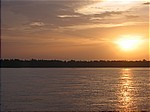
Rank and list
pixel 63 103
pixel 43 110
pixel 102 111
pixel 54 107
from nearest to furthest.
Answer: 1. pixel 102 111
2. pixel 43 110
3. pixel 54 107
4. pixel 63 103

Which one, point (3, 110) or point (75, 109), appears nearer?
point (3, 110)

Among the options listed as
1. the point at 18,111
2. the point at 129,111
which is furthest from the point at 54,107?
the point at 129,111

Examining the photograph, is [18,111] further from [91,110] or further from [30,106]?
[91,110]

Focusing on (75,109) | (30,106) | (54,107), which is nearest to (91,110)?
(75,109)

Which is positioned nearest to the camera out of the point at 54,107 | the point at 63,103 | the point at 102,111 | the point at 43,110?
the point at 102,111

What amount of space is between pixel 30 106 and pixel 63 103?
7.08 meters

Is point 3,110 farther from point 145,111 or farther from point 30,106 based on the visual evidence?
point 145,111

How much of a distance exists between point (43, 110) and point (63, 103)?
28.4 ft

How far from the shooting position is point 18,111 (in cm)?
4266

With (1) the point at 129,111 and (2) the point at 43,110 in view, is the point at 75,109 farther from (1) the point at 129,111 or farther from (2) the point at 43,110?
(1) the point at 129,111

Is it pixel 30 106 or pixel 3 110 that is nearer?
pixel 3 110

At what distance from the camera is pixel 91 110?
4569cm

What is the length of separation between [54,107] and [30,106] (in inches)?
134

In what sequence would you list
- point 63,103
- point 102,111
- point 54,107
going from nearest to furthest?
point 102,111, point 54,107, point 63,103
